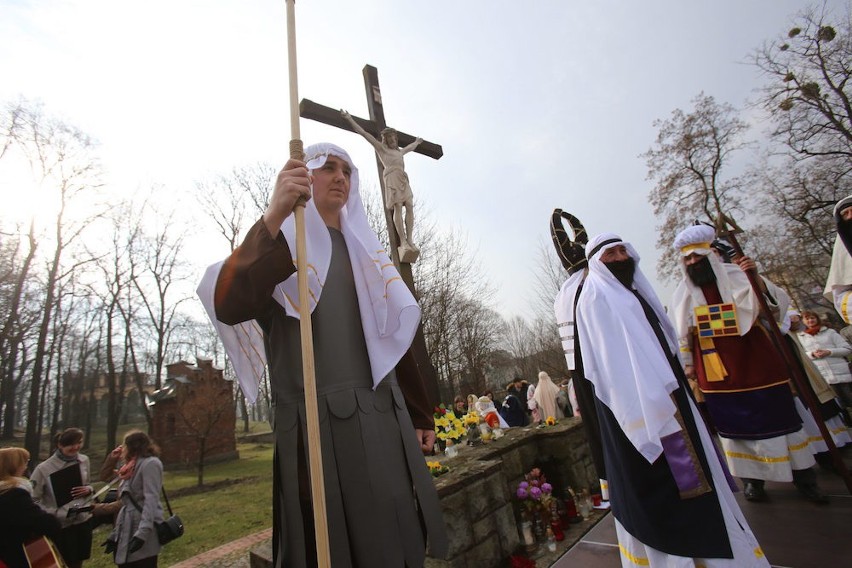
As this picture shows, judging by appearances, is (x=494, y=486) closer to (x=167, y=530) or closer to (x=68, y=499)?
(x=167, y=530)

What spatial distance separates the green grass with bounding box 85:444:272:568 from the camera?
291 inches

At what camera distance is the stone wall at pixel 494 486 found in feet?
9.34

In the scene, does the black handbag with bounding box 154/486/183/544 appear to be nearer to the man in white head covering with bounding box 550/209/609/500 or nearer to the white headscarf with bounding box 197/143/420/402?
the white headscarf with bounding box 197/143/420/402

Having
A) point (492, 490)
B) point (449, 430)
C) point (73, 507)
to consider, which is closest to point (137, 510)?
point (73, 507)

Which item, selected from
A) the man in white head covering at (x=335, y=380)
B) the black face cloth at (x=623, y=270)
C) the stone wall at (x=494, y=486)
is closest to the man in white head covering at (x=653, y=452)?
the black face cloth at (x=623, y=270)

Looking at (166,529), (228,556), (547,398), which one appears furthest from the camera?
(547,398)

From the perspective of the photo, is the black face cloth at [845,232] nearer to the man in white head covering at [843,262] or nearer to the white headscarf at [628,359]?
the man in white head covering at [843,262]

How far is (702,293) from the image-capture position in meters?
3.90

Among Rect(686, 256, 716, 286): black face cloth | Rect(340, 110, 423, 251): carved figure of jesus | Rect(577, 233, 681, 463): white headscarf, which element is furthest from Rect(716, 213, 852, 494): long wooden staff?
Rect(340, 110, 423, 251): carved figure of jesus

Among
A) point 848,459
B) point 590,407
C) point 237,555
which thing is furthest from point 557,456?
point 237,555

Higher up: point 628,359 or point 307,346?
point 307,346

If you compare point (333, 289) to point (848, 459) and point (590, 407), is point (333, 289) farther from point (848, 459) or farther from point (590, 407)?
point (848, 459)

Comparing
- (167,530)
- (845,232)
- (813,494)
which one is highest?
(845,232)

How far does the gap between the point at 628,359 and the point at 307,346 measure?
187 cm
